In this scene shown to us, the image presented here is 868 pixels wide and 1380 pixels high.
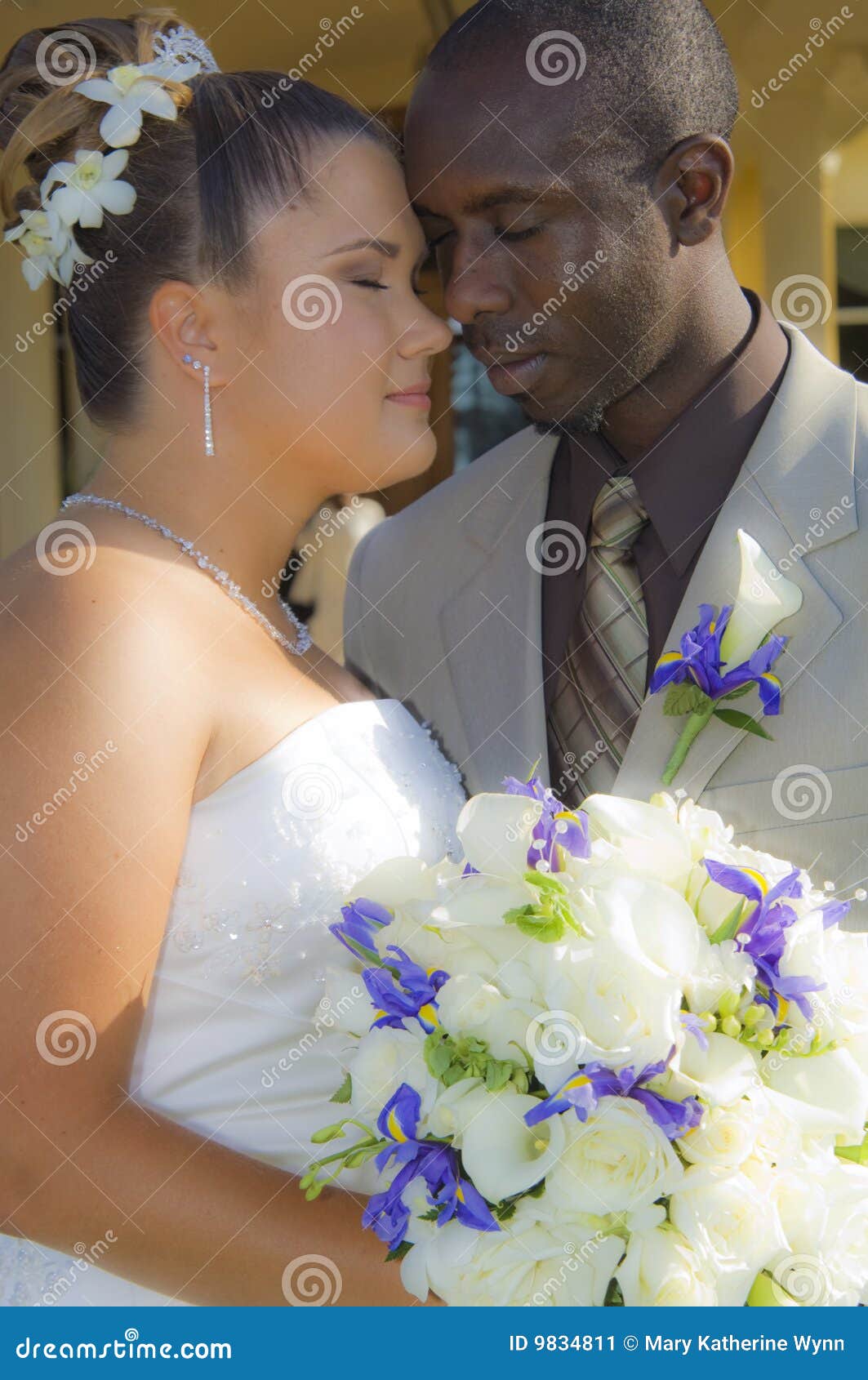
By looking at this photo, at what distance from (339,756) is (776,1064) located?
875 millimetres

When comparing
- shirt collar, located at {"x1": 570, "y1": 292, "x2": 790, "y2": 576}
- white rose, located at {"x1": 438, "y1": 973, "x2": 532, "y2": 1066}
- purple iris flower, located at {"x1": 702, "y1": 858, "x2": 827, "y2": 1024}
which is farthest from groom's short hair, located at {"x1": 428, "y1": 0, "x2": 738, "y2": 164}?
white rose, located at {"x1": 438, "y1": 973, "x2": 532, "y2": 1066}

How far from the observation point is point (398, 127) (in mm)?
5570

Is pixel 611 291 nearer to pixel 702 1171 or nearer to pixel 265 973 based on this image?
pixel 265 973

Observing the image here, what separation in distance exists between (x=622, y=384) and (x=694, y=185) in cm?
33

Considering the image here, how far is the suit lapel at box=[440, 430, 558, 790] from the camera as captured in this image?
7.26 feet

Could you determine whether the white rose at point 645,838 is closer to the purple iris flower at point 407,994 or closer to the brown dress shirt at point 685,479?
the purple iris flower at point 407,994

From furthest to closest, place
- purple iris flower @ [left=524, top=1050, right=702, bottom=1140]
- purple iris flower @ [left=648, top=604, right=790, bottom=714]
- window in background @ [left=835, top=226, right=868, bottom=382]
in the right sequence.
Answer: window in background @ [left=835, top=226, right=868, bottom=382] → purple iris flower @ [left=648, top=604, right=790, bottom=714] → purple iris flower @ [left=524, top=1050, right=702, bottom=1140]

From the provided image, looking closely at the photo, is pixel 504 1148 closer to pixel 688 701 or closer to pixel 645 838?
pixel 645 838

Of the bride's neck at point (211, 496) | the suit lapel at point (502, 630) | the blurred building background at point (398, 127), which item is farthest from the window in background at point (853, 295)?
the bride's neck at point (211, 496)

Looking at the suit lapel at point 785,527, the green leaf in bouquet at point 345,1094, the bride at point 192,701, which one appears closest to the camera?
the green leaf in bouquet at point 345,1094

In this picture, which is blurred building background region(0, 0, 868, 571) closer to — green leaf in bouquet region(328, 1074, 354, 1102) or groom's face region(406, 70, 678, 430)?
groom's face region(406, 70, 678, 430)

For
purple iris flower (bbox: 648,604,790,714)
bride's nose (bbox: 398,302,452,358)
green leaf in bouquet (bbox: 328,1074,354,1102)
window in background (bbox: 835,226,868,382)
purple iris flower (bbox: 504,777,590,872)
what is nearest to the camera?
purple iris flower (bbox: 504,777,590,872)

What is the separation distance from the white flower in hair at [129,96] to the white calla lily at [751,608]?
3.42 feet

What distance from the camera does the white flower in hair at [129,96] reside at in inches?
78.0
